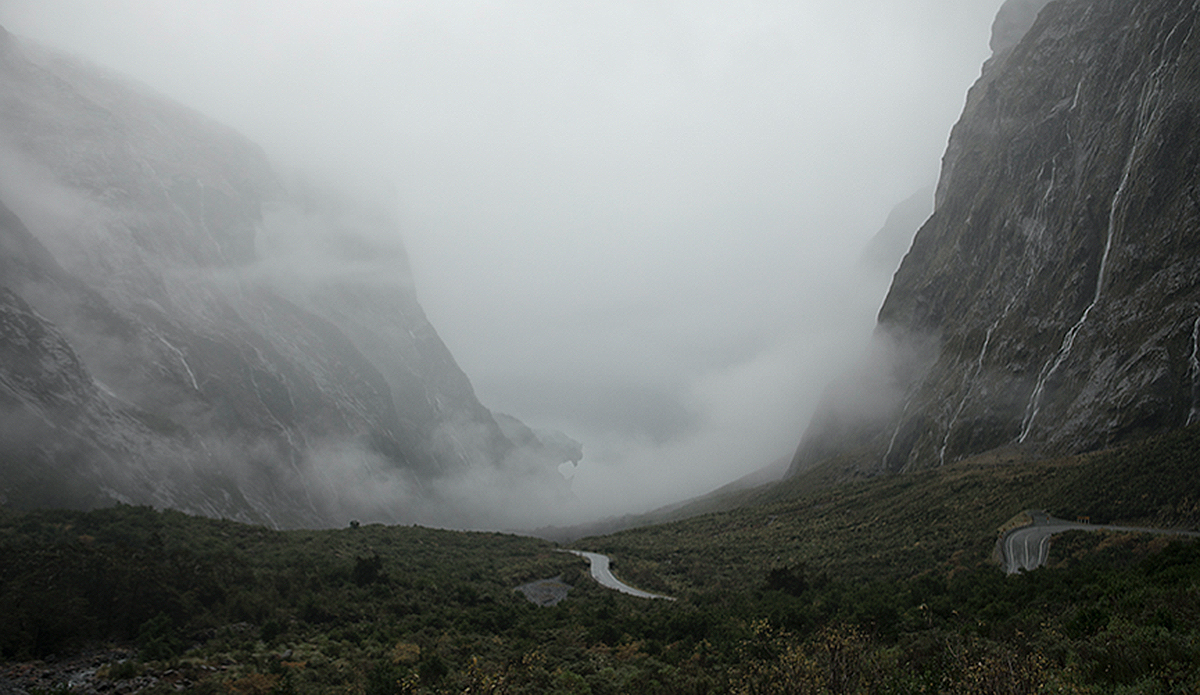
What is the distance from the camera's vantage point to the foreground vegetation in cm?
1198

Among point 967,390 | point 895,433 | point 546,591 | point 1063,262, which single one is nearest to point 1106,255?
point 1063,262

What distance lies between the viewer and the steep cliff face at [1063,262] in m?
55.8

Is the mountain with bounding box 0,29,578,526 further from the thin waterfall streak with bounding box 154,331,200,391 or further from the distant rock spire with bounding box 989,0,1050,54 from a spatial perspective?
the distant rock spire with bounding box 989,0,1050,54

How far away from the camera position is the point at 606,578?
48.5 m

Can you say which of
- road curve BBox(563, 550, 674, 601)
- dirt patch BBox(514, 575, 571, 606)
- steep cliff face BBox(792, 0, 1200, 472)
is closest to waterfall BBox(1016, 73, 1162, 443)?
steep cliff face BBox(792, 0, 1200, 472)

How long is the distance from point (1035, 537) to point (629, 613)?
26.3 meters

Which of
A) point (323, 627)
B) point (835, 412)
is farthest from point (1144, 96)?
point (323, 627)

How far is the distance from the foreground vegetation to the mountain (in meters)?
44.0

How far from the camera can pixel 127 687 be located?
52.1 feet

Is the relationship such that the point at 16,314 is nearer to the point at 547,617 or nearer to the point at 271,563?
the point at 271,563

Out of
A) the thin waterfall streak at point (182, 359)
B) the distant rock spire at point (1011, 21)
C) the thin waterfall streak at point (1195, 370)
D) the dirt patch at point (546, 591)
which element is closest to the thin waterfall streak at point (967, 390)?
the thin waterfall streak at point (1195, 370)

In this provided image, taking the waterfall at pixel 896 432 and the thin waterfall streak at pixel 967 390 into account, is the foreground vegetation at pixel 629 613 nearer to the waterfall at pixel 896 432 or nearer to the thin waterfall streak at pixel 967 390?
the thin waterfall streak at pixel 967 390

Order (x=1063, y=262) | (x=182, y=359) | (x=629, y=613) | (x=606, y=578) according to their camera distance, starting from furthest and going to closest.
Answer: (x=182, y=359) → (x=1063, y=262) → (x=606, y=578) → (x=629, y=613)

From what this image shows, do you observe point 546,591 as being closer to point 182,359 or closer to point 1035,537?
point 1035,537
